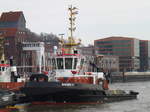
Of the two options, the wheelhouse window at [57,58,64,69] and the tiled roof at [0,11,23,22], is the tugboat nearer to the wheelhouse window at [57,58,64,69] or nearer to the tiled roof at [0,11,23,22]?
the wheelhouse window at [57,58,64,69]

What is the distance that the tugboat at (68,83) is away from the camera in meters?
39.7

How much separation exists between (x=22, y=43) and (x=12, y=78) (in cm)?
8083

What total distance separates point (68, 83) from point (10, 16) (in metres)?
105

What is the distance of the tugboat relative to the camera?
130 feet

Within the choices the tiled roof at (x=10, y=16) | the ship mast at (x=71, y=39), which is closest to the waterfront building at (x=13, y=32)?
the tiled roof at (x=10, y=16)

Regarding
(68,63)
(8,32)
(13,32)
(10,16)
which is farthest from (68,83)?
(10,16)

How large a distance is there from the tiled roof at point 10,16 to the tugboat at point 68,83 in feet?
311

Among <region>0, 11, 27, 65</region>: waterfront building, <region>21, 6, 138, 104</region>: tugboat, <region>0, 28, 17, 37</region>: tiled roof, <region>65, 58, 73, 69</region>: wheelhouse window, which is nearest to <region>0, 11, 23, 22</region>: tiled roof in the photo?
<region>0, 11, 27, 65</region>: waterfront building

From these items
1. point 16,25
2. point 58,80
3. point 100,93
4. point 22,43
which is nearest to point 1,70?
point 58,80

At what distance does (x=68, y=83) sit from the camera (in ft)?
132

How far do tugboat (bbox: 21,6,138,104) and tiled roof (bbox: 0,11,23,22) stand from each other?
3735 inches

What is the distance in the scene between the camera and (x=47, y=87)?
3928 cm

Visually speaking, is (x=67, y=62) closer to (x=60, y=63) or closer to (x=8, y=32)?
(x=60, y=63)

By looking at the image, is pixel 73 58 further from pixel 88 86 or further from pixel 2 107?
pixel 2 107
